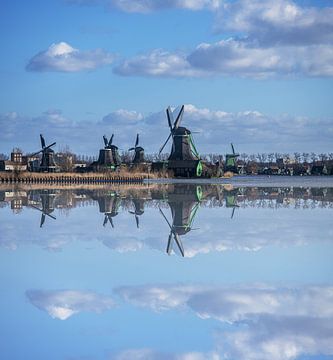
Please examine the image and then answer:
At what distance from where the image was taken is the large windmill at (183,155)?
199ft

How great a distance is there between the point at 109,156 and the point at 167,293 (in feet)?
211

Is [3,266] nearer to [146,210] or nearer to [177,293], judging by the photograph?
[177,293]

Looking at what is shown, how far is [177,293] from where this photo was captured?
22.2ft

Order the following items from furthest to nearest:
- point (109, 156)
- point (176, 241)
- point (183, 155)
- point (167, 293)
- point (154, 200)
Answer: point (109, 156) < point (183, 155) < point (154, 200) < point (176, 241) < point (167, 293)

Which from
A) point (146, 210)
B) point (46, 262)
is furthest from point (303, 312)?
point (146, 210)

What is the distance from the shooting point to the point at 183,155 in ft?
199

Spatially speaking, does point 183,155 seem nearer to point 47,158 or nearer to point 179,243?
point 47,158

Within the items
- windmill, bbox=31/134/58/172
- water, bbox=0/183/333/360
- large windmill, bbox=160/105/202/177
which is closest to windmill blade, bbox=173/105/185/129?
large windmill, bbox=160/105/202/177

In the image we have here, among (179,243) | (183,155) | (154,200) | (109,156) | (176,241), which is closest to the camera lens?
(179,243)

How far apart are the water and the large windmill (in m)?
47.8

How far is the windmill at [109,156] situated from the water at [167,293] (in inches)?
2266

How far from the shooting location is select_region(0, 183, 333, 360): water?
199 inches

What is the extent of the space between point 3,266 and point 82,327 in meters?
3.15

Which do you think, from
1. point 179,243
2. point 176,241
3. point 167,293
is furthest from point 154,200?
point 167,293
